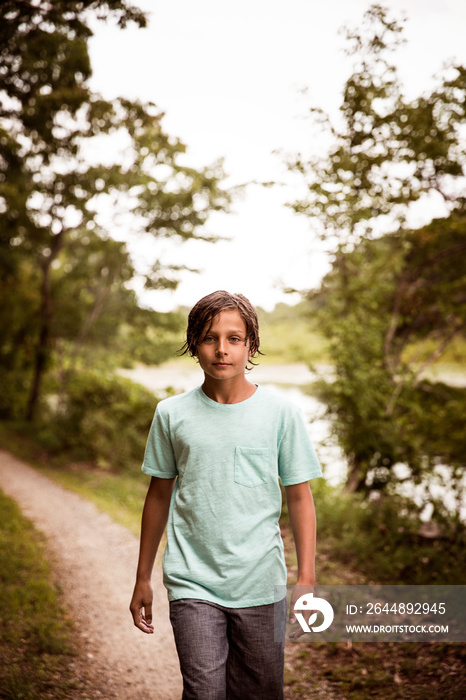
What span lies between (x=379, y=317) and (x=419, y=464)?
2.32 metres

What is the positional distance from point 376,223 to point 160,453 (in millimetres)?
6677

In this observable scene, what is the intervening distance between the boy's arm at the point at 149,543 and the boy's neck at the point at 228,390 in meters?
0.36

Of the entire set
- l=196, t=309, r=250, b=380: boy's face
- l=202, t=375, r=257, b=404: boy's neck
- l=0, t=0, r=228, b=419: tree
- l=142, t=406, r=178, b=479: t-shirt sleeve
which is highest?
l=0, t=0, r=228, b=419: tree

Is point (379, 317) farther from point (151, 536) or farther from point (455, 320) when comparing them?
point (151, 536)

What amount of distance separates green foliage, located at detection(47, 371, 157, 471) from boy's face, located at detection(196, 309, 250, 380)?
27.2 feet

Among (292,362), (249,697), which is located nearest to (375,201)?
(292,362)

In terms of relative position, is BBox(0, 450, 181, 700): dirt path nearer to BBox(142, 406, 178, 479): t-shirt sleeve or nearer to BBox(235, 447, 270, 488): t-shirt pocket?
BBox(142, 406, 178, 479): t-shirt sleeve

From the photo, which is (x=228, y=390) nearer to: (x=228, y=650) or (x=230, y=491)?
(x=230, y=491)

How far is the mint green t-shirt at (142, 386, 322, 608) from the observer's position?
1937 millimetres

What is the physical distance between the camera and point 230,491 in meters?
1.97

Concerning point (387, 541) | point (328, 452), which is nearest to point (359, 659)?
point (387, 541)

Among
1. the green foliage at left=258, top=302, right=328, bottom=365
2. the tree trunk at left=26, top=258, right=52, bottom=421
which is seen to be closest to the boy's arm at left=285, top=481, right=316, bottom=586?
the green foliage at left=258, top=302, right=328, bottom=365

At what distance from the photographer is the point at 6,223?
12039 mm

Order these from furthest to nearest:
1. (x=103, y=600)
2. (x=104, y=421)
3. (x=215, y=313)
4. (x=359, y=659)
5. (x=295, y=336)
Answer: (x=104, y=421), (x=295, y=336), (x=103, y=600), (x=359, y=659), (x=215, y=313)
